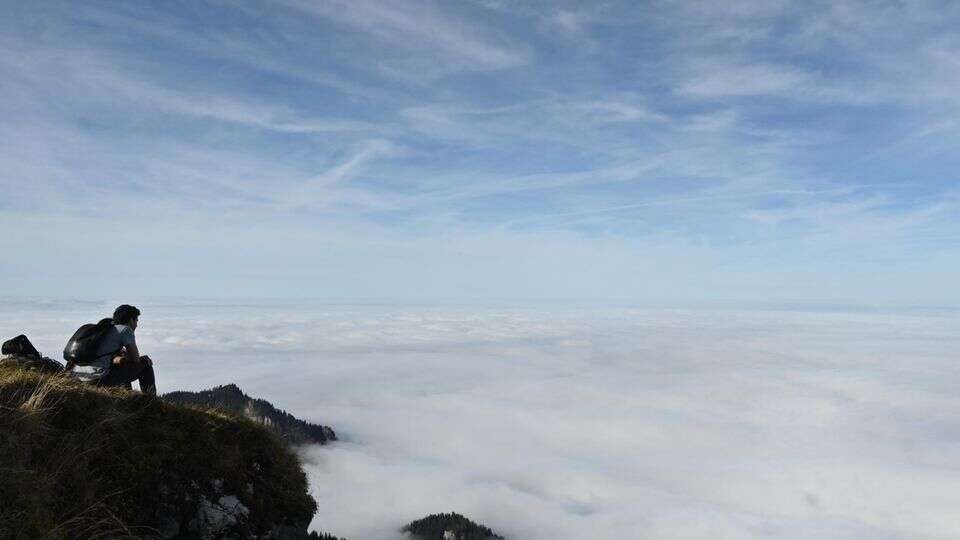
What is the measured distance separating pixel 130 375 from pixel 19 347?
297cm

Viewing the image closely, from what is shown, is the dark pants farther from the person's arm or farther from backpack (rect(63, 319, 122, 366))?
backpack (rect(63, 319, 122, 366))

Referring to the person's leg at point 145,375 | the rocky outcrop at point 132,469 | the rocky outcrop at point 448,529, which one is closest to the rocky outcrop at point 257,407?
the rocky outcrop at point 448,529

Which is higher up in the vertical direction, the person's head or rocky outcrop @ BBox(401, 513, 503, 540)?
the person's head

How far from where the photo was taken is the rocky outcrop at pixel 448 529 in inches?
2432

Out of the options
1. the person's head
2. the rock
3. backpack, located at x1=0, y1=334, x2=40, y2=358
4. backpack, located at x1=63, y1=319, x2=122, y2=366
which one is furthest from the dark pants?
backpack, located at x1=0, y1=334, x2=40, y2=358

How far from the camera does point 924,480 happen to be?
18300 cm

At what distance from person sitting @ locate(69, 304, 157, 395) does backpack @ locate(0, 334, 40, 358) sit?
212 centimetres

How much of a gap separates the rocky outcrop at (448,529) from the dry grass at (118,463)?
54.6m

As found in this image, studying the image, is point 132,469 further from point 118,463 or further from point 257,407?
point 257,407

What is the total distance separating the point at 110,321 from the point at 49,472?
4.65 m

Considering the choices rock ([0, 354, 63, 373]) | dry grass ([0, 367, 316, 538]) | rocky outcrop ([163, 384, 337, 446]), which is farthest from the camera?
rocky outcrop ([163, 384, 337, 446])

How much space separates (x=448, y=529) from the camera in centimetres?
6712

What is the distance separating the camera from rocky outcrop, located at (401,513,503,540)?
6178 centimetres

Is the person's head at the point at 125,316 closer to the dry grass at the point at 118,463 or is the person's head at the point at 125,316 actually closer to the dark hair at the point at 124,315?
the dark hair at the point at 124,315
